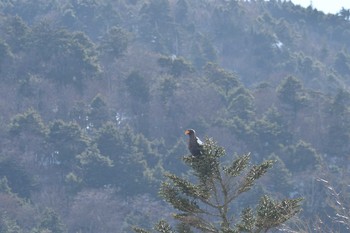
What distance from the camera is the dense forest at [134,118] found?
180 ft

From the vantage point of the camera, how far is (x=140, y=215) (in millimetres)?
53875

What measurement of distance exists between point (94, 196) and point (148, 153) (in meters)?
8.12

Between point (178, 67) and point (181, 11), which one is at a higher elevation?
point (181, 11)

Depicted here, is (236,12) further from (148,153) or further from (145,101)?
(148,153)

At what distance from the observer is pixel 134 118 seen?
70.1 meters

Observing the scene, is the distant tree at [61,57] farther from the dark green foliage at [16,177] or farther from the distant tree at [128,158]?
the dark green foliage at [16,177]

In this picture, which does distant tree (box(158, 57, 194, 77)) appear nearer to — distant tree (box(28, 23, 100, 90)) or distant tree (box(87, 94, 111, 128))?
distant tree (box(28, 23, 100, 90))

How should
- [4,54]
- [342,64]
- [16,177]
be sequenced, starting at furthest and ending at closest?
[342,64] < [4,54] < [16,177]

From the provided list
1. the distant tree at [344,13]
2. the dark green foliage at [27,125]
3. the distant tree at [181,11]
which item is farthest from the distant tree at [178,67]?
the distant tree at [344,13]

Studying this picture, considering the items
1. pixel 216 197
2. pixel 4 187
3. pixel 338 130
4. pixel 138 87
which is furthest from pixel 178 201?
pixel 138 87

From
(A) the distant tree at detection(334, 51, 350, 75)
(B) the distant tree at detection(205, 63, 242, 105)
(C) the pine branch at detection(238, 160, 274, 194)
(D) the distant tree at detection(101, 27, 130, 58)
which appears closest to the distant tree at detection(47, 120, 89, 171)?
(B) the distant tree at detection(205, 63, 242, 105)

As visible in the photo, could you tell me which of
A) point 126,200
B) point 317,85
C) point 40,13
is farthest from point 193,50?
point 126,200

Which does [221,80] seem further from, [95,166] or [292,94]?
[95,166]

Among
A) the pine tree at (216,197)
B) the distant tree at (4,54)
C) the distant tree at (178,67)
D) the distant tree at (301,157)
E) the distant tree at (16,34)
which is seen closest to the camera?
the pine tree at (216,197)
